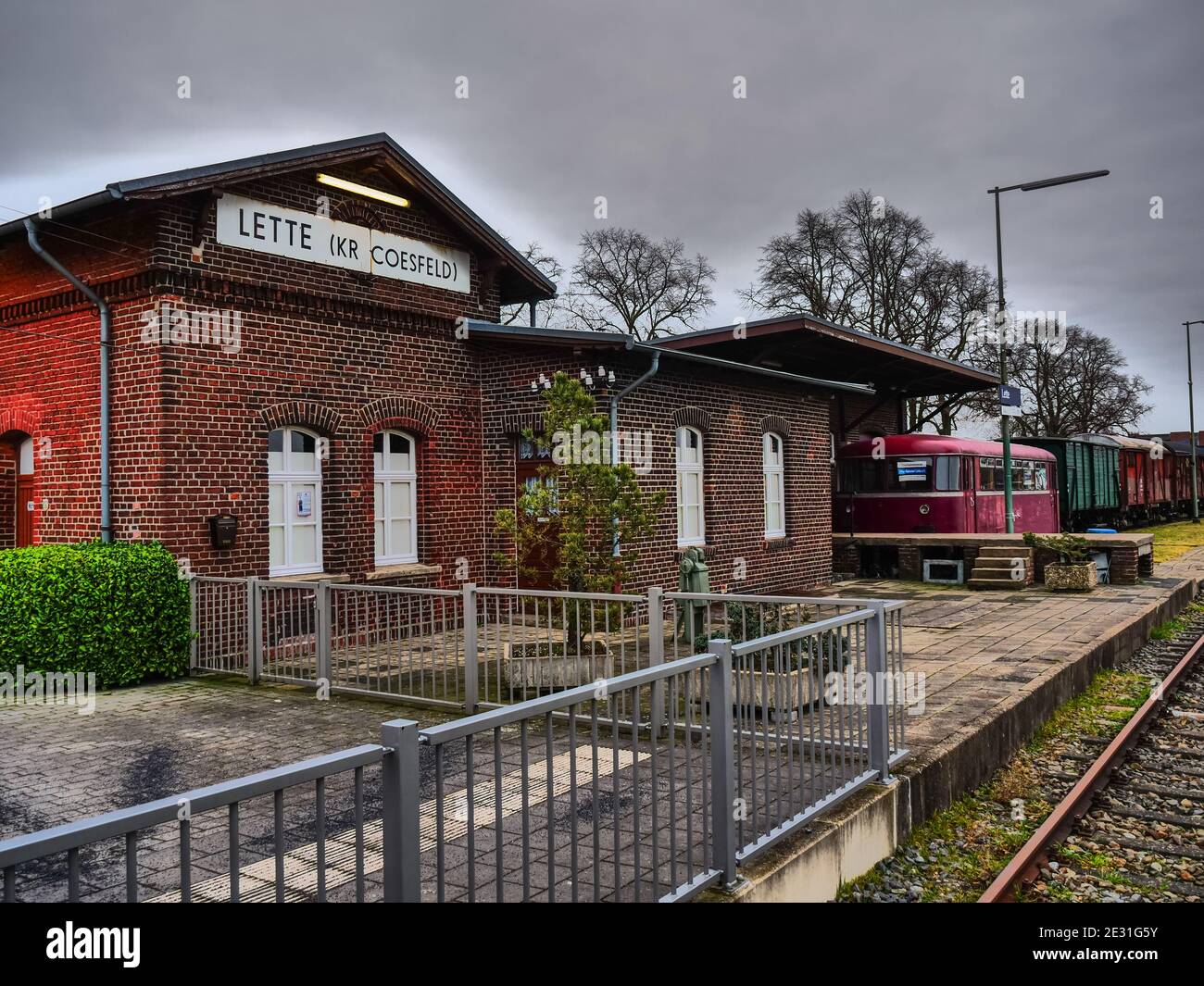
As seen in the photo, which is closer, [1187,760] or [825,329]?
[1187,760]

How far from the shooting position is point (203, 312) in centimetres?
1023

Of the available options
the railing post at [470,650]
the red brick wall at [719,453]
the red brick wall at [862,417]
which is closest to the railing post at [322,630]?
the railing post at [470,650]

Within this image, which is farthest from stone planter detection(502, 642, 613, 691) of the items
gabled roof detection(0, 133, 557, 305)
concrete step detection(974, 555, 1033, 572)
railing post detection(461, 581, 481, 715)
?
concrete step detection(974, 555, 1033, 572)

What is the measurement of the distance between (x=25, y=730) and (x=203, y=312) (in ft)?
15.5

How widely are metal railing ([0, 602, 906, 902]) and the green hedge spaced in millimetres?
4244

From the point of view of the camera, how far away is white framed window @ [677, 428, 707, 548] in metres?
14.0

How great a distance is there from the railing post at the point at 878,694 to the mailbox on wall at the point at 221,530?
7.27 meters

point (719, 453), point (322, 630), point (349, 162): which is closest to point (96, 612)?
point (322, 630)

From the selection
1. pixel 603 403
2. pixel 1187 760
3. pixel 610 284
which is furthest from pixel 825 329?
pixel 610 284

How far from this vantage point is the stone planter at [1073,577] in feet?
52.9

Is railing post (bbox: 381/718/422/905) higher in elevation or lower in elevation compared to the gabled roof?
lower

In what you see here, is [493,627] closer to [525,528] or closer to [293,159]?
[525,528]

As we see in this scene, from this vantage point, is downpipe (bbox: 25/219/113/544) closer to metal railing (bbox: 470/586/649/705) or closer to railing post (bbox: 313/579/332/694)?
railing post (bbox: 313/579/332/694)

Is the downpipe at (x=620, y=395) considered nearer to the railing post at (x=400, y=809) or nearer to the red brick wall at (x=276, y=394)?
the red brick wall at (x=276, y=394)
